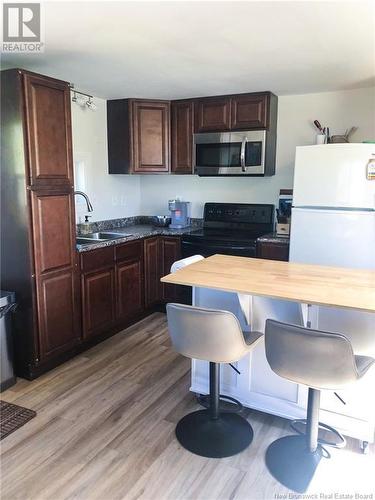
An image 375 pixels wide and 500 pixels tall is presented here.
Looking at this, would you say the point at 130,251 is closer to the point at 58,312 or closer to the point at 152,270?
the point at 152,270

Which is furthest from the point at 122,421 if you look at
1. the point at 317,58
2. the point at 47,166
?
the point at 317,58

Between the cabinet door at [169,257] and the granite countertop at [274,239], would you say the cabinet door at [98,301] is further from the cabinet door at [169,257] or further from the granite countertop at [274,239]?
the granite countertop at [274,239]

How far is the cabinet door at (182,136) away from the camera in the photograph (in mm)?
4227

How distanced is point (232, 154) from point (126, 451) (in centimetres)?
290

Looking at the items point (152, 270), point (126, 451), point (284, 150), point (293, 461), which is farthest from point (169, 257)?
point (293, 461)

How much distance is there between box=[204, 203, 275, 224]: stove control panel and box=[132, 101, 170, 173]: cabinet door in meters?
0.70

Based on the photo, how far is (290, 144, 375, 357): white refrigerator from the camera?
10.3ft

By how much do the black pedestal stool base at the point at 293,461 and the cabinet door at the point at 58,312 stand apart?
1.75m

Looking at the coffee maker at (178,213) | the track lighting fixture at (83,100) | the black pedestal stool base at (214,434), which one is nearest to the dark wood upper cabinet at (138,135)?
the track lighting fixture at (83,100)

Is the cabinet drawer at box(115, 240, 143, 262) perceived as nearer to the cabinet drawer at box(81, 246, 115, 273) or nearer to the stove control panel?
the cabinet drawer at box(81, 246, 115, 273)

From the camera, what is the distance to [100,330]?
356 cm

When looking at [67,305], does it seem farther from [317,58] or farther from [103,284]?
[317,58]

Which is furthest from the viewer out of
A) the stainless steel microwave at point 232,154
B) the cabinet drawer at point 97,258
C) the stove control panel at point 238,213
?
the stove control panel at point 238,213

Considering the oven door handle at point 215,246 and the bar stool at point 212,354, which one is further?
the oven door handle at point 215,246
